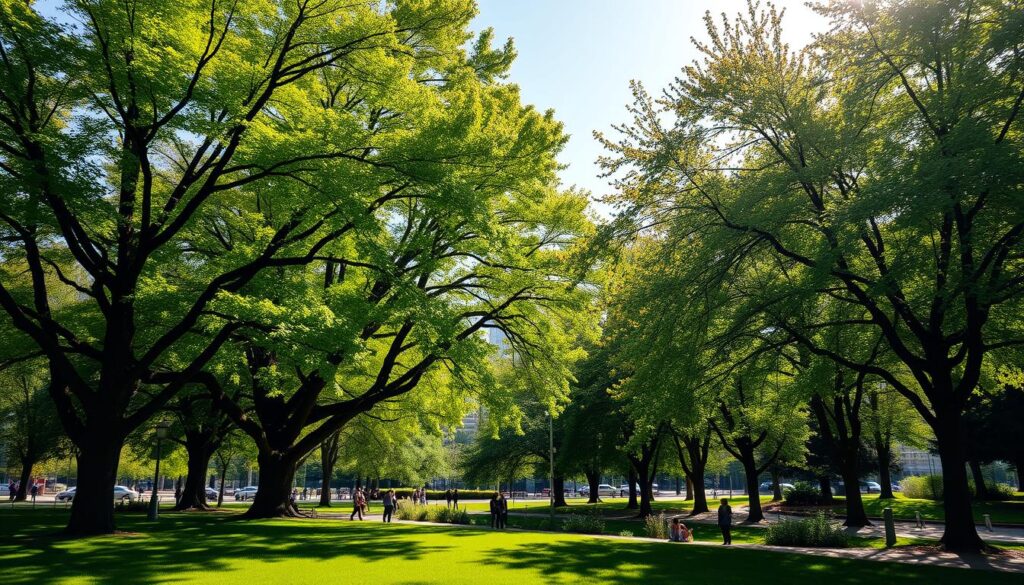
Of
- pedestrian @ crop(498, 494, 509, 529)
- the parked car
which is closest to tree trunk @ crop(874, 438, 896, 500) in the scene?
pedestrian @ crop(498, 494, 509, 529)

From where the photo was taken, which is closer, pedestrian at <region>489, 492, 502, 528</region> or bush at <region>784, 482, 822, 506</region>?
pedestrian at <region>489, 492, 502, 528</region>

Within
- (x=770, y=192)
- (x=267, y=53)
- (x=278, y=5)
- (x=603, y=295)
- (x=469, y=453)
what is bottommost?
(x=469, y=453)

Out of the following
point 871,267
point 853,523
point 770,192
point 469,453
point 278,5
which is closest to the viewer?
point 278,5

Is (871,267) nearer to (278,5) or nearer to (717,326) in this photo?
(717,326)

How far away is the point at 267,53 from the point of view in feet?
46.5

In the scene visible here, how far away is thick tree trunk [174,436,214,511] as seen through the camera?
3247cm

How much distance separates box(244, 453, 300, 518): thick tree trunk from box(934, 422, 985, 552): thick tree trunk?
21710 mm

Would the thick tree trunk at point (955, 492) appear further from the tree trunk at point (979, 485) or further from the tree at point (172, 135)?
the tree trunk at point (979, 485)

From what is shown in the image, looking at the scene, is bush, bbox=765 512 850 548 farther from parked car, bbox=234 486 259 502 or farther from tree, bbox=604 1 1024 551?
parked car, bbox=234 486 259 502

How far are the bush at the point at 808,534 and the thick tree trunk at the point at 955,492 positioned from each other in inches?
107

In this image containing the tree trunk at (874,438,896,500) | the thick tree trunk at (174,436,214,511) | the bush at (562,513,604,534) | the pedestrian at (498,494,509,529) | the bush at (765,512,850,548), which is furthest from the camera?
the tree trunk at (874,438,896,500)

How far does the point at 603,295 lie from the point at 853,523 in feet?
53.1

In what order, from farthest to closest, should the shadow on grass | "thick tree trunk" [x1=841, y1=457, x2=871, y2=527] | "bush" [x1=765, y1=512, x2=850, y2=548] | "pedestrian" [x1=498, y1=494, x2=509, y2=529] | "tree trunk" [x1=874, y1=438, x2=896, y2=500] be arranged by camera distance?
"tree trunk" [x1=874, y1=438, x2=896, y2=500] < "thick tree trunk" [x1=841, y1=457, x2=871, y2=527] < "pedestrian" [x1=498, y1=494, x2=509, y2=529] < "bush" [x1=765, y1=512, x2=850, y2=548] < the shadow on grass

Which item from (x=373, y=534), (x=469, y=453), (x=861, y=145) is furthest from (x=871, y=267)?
(x=469, y=453)
